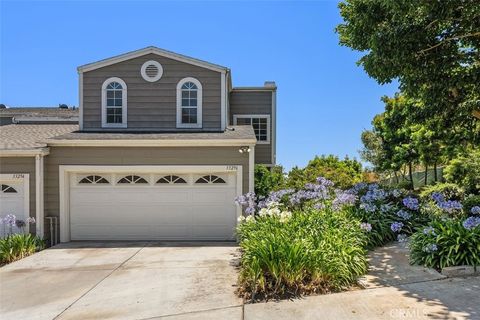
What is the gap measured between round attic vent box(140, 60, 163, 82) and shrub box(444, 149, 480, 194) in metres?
12.3

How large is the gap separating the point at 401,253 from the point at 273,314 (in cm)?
399

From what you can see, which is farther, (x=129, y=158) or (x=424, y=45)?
(x=129, y=158)

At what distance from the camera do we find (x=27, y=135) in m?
12.4

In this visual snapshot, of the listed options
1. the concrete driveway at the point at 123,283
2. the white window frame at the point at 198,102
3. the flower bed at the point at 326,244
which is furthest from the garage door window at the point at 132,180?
the flower bed at the point at 326,244

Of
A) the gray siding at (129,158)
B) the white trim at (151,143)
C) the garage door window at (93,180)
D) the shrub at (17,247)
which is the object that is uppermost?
the white trim at (151,143)

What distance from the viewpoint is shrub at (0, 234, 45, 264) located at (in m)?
8.85

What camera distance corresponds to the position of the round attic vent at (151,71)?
12711mm

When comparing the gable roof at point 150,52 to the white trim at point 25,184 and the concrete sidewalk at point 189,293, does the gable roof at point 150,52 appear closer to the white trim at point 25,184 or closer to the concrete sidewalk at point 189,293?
the white trim at point 25,184

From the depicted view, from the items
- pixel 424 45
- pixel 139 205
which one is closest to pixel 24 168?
pixel 139 205

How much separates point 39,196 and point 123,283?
17.3 feet

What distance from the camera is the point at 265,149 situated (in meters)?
16.0

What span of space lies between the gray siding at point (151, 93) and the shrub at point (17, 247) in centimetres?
438

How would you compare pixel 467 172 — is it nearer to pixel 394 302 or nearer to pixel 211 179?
pixel 211 179

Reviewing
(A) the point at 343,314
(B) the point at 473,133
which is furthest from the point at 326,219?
(B) the point at 473,133
